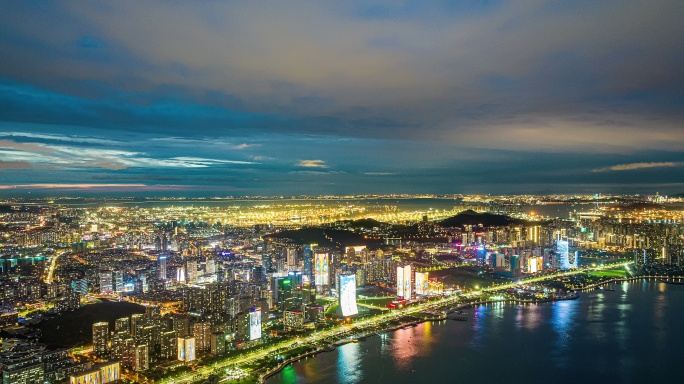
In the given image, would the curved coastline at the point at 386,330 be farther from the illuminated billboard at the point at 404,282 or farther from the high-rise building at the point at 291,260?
the high-rise building at the point at 291,260

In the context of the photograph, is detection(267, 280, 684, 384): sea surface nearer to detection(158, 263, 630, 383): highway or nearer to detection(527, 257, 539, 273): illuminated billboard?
detection(158, 263, 630, 383): highway

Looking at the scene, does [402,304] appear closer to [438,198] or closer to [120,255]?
[120,255]

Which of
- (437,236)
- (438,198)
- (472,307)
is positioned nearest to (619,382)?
(472,307)

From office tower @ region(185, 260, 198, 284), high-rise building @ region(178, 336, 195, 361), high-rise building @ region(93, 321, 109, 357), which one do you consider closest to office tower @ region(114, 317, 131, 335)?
high-rise building @ region(93, 321, 109, 357)

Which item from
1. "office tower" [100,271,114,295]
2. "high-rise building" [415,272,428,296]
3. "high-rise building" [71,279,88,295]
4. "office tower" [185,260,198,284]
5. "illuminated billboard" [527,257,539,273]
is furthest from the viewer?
"illuminated billboard" [527,257,539,273]

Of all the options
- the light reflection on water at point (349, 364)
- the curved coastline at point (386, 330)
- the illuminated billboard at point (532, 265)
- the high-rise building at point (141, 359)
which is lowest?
the light reflection on water at point (349, 364)

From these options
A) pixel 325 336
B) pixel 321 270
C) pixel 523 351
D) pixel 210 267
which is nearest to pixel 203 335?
pixel 325 336

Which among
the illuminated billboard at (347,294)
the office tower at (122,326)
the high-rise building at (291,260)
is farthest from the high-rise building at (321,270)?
the office tower at (122,326)
